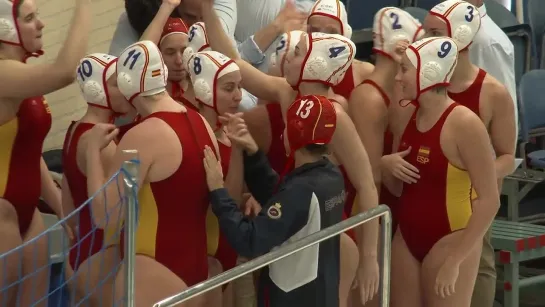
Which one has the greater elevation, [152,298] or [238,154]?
[238,154]

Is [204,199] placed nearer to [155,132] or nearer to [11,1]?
[155,132]

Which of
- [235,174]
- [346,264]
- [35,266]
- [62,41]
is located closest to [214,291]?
[235,174]

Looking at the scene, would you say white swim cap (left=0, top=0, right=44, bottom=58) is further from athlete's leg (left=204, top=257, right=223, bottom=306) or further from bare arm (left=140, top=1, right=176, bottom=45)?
athlete's leg (left=204, top=257, right=223, bottom=306)

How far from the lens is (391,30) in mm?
5297

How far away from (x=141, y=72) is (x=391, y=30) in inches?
66.7

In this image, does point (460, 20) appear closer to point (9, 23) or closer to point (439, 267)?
point (439, 267)

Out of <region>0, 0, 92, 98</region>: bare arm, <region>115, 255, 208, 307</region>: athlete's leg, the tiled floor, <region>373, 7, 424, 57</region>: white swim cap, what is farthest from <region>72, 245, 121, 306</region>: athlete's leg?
the tiled floor

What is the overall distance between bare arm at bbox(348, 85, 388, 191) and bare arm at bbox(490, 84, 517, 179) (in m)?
0.63

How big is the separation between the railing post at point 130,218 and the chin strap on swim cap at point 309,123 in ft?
2.95

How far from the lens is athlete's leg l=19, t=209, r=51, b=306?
4.49 meters

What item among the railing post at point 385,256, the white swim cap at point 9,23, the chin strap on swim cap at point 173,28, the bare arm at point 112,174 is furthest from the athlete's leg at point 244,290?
the white swim cap at point 9,23

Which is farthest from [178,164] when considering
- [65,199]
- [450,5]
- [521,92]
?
[521,92]

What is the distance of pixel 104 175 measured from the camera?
413 cm

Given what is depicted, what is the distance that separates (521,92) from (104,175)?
4964 mm
